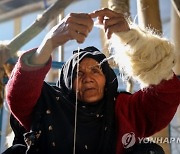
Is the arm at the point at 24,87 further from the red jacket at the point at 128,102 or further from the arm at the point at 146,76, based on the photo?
the arm at the point at 146,76

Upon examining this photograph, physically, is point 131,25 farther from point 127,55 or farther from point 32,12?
point 32,12

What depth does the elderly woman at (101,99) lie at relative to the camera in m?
0.63

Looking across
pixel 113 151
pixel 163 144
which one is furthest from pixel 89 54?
pixel 163 144

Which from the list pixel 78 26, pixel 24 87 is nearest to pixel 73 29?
pixel 78 26

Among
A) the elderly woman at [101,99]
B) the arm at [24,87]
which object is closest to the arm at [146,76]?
the elderly woman at [101,99]

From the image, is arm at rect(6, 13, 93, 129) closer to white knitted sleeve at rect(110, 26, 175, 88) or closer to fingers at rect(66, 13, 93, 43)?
fingers at rect(66, 13, 93, 43)

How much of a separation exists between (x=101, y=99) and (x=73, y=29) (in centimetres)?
18

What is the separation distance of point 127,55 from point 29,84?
0.20 m

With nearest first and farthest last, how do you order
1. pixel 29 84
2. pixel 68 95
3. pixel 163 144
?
1. pixel 29 84
2. pixel 68 95
3. pixel 163 144

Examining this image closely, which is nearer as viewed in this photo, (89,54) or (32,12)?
(89,54)

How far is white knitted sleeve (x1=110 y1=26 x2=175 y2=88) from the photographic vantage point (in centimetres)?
66

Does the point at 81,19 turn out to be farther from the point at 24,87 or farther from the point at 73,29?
the point at 24,87

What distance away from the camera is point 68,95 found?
2.27 feet

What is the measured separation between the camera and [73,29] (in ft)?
1.83
